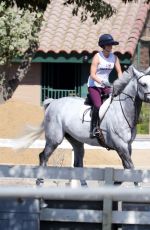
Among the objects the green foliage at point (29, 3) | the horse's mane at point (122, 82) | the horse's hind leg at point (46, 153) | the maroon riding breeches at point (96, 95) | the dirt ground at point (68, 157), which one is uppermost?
the green foliage at point (29, 3)

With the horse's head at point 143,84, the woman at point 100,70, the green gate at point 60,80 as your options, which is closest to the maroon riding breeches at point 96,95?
the woman at point 100,70

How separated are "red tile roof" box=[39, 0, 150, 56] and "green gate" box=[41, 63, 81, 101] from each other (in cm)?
101

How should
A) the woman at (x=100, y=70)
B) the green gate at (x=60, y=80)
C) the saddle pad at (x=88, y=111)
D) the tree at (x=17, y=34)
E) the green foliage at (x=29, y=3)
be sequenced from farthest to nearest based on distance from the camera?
the green gate at (x=60, y=80), the tree at (x=17, y=34), the saddle pad at (x=88, y=111), the woman at (x=100, y=70), the green foliage at (x=29, y=3)

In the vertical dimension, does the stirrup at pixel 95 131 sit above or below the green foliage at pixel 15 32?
below

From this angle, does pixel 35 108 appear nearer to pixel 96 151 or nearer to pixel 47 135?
pixel 96 151

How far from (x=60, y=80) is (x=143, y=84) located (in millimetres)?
18662

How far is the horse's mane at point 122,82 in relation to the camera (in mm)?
11992

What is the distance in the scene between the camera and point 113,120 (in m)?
12.1

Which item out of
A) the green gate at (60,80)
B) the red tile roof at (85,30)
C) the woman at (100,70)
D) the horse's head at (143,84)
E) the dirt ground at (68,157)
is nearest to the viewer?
the horse's head at (143,84)

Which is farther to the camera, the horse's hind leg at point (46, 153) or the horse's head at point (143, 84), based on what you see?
the horse's hind leg at point (46, 153)

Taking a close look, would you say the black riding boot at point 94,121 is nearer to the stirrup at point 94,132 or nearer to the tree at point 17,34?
the stirrup at point 94,132

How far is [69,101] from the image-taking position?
12938 millimetres

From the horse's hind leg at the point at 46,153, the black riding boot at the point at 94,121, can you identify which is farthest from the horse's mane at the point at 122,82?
the horse's hind leg at the point at 46,153

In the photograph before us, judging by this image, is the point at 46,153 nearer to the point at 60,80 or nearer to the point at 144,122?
the point at 144,122
